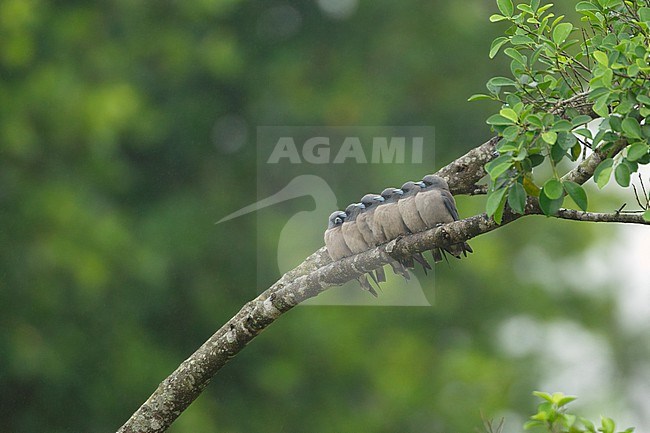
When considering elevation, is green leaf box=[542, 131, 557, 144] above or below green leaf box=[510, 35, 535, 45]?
below

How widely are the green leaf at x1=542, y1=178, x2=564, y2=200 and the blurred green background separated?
6.78 metres

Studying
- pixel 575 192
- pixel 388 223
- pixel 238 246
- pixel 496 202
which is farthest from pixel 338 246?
pixel 238 246

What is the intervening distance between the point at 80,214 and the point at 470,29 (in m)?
4.68

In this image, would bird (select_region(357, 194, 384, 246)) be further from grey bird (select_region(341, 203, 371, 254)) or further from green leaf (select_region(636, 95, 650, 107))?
green leaf (select_region(636, 95, 650, 107))

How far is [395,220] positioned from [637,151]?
0.90 m

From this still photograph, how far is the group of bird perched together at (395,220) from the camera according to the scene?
304 centimetres

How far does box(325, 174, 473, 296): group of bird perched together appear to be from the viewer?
3.04 m

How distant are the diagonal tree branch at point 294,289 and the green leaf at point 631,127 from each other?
313 mm

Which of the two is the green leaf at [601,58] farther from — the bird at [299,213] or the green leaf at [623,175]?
the bird at [299,213]

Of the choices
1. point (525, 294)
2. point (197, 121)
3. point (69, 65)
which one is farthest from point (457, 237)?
point (525, 294)

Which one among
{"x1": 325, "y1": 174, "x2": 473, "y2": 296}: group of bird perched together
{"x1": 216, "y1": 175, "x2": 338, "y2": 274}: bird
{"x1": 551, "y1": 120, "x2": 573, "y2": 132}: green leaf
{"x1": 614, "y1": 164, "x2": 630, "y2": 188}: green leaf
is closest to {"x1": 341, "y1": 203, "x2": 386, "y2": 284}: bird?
{"x1": 325, "y1": 174, "x2": 473, "y2": 296}: group of bird perched together

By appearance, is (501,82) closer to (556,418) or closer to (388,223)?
(388,223)

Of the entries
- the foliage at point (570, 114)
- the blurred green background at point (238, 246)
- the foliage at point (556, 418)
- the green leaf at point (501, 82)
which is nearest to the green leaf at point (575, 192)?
the foliage at point (570, 114)

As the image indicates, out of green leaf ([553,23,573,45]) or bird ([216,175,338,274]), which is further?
bird ([216,175,338,274])
